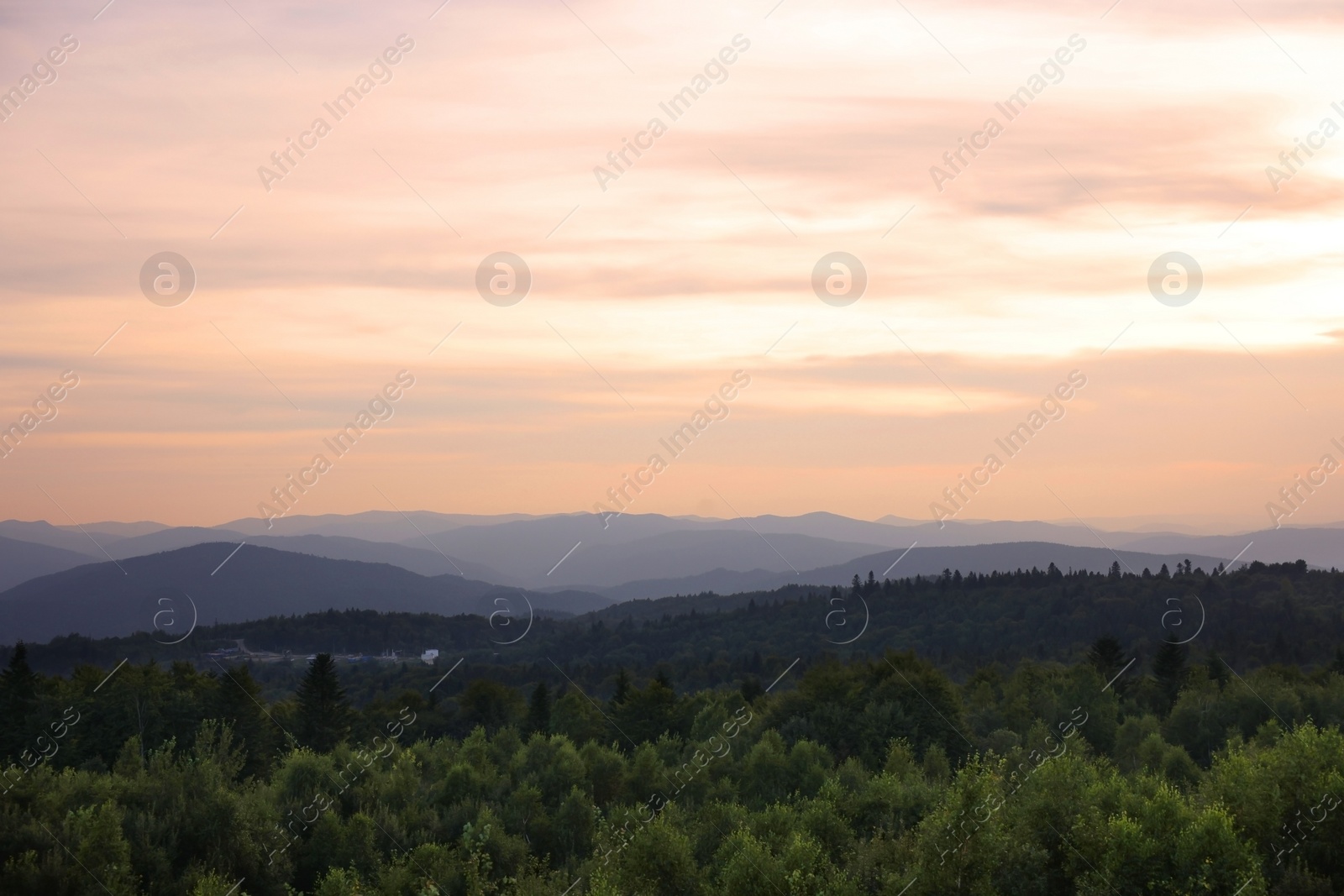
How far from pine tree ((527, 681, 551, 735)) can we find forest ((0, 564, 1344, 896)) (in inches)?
14.7

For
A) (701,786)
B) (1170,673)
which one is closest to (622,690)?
(701,786)

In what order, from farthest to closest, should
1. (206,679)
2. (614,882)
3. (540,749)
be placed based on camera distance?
1. (206,679)
2. (540,749)
3. (614,882)

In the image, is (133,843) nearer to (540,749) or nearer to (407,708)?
(540,749)

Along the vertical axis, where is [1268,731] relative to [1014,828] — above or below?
below

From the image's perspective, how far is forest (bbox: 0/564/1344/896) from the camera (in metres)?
38.5

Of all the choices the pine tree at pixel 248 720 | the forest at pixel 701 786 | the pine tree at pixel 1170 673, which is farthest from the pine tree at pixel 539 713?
the pine tree at pixel 1170 673

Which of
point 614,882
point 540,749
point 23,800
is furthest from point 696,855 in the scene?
point 23,800

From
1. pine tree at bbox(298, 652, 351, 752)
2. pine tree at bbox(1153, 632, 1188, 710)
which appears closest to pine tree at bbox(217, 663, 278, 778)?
pine tree at bbox(298, 652, 351, 752)

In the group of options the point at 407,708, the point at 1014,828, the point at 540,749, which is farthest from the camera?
the point at 407,708

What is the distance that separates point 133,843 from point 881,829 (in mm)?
33164

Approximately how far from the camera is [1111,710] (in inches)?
3728

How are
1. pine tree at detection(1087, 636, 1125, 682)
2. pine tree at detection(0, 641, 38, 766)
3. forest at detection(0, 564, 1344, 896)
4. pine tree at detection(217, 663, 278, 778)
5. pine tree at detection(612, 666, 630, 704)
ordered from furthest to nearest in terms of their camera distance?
1. pine tree at detection(1087, 636, 1125, 682)
2. pine tree at detection(612, 666, 630, 704)
3. pine tree at detection(217, 663, 278, 778)
4. pine tree at detection(0, 641, 38, 766)
5. forest at detection(0, 564, 1344, 896)

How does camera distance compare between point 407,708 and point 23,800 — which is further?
point 407,708

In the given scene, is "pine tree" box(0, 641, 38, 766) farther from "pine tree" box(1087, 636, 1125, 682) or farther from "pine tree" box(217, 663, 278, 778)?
"pine tree" box(1087, 636, 1125, 682)
